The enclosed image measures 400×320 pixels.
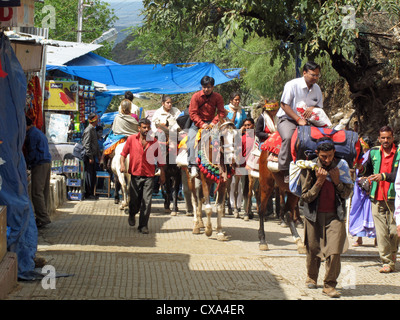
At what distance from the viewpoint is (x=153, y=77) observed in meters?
22.1

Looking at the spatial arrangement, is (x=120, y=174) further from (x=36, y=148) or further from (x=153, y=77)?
(x=153, y=77)

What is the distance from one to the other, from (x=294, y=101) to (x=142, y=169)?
3532 millimetres

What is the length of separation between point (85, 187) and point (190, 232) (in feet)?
21.6

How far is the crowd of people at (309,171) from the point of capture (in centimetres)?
727

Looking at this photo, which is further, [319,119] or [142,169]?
[142,169]

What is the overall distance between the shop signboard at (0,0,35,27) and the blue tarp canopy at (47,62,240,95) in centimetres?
1207

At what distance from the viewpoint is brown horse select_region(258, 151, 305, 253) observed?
10258 mm

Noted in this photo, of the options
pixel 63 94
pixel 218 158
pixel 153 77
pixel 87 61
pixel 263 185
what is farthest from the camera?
pixel 87 61

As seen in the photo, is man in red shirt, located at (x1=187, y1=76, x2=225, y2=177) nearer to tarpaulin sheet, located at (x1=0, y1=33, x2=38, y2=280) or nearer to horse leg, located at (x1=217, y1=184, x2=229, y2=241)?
horse leg, located at (x1=217, y1=184, x2=229, y2=241)

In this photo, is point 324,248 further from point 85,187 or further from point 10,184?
point 85,187

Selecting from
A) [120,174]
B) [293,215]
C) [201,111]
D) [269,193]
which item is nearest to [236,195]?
[120,174]

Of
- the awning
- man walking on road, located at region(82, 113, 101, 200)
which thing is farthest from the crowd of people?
the awning

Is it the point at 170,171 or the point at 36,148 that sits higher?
the point at 36,148
